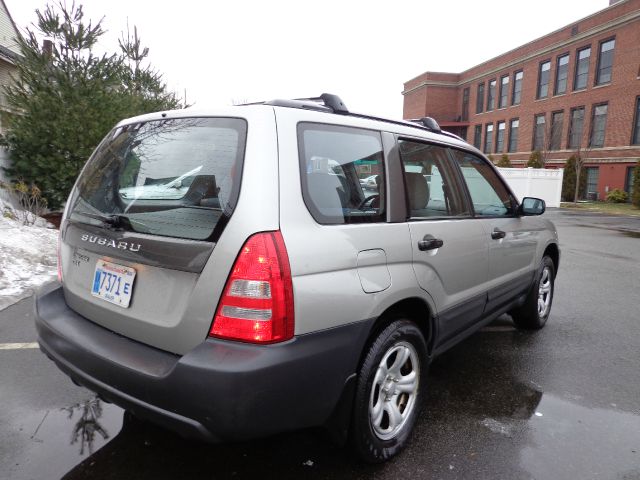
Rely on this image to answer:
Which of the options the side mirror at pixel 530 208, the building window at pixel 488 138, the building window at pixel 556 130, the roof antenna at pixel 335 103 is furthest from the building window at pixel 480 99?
the roof antenna at pixel 335 103

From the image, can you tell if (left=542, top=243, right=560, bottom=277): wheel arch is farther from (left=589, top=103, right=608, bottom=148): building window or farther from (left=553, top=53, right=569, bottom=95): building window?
(left=553, top=53, right=569, bottom=95): building window

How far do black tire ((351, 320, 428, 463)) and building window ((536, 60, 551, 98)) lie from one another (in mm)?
36108

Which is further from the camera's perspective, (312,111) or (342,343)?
(312,111)

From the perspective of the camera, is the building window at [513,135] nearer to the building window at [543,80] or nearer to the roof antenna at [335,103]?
the building window at [543,80]

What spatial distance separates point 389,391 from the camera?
94.7 inches

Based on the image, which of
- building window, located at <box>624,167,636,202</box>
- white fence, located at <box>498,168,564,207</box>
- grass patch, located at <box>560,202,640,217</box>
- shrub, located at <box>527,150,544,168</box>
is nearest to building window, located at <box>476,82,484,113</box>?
shrub, located at <box>527,150,544,168</box>

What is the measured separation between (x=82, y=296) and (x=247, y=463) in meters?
1.21

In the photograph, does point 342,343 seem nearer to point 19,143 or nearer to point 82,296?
point 82,296

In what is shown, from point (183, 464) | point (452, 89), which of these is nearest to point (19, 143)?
point (183, 464)

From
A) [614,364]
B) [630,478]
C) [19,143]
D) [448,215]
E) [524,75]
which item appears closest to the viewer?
[630,478]

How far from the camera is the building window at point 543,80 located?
32953 millimetres

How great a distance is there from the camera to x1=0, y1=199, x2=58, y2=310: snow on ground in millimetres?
5238

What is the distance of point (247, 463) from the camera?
233cm

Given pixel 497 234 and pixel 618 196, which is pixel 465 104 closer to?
pixel 618 196
